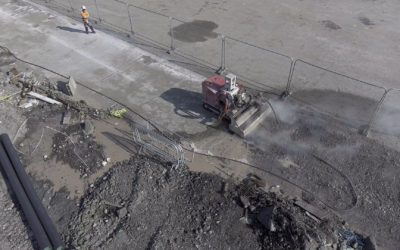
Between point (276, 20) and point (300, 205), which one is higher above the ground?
point (276, 20)

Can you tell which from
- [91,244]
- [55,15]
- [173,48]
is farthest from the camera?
[55,15]

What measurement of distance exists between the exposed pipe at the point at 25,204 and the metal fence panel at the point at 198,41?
10.8m

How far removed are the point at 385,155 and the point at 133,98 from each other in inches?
458

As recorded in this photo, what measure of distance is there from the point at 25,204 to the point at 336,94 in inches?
572

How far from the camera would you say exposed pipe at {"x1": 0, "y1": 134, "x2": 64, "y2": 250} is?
34.6 ft

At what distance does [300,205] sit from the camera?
438 inches

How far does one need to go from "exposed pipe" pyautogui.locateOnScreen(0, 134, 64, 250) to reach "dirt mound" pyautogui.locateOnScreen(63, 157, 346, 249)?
419 millimetres

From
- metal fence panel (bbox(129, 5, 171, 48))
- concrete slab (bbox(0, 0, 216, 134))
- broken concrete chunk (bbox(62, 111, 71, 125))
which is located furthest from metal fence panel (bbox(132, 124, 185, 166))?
metal fence panel (bbox(129, 5, 171, 48))

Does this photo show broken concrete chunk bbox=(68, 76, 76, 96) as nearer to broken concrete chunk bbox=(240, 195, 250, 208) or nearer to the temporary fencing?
the temporary fencing

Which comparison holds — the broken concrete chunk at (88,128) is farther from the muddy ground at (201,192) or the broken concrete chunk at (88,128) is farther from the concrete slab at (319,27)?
the concrete slab at (319,27)

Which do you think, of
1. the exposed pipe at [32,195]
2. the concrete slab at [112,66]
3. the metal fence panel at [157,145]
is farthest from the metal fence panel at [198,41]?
the exposed pipe at [32,195]

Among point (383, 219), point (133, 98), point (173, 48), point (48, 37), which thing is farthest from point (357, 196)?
point (48, 37)

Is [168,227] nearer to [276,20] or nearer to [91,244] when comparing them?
[91,244]

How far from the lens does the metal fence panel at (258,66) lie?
54.6 feet
